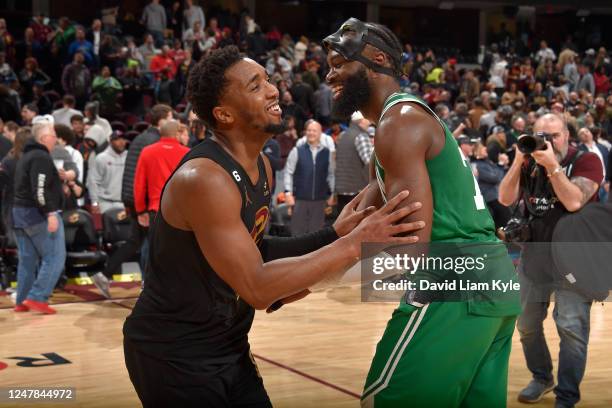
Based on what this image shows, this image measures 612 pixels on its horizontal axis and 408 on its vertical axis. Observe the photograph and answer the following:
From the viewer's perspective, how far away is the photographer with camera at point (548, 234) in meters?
5.23

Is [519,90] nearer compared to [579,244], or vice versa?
[579,244]

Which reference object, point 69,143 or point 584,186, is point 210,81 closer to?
point 584,186

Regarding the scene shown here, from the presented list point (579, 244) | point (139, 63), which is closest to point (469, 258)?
point (579, 244)

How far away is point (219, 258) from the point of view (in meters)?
2.86

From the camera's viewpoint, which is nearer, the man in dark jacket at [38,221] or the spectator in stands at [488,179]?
the man in dark jacket at [38,221]

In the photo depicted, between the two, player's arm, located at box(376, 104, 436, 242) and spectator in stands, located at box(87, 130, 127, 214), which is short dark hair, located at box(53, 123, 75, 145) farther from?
player's arm, located at box(376, 104, 436, 242)

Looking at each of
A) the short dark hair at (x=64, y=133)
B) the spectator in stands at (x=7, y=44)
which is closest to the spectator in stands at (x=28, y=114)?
the short dark hair at (x=64, y=133)

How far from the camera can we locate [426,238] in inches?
121

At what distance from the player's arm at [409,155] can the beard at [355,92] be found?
11.9 inches

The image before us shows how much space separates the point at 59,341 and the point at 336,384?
2.41m

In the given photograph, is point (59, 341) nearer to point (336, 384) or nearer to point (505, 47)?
point (336, 384)

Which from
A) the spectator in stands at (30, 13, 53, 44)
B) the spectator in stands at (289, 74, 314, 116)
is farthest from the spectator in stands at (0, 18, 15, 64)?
the spectator in stands at (289, 74, 314, 116)

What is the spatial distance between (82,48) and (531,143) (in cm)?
1191

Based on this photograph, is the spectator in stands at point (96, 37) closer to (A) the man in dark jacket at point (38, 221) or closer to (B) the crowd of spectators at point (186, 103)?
(B) the crowd of spectators at point (186, 103)
